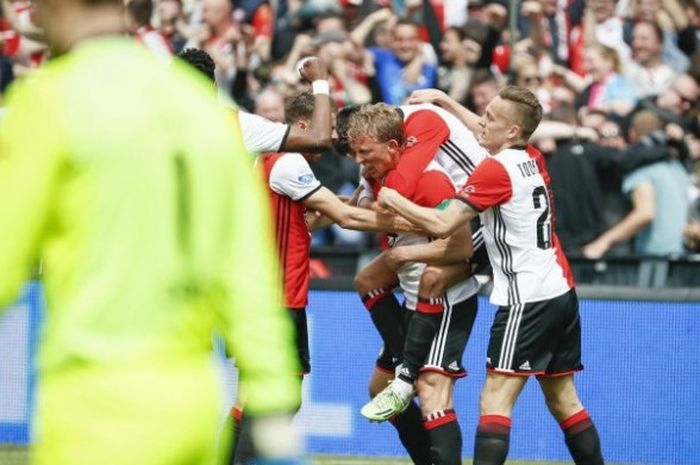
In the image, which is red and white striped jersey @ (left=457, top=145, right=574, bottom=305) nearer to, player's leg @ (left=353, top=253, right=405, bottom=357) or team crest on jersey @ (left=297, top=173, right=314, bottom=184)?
player's leg @ (left=353, top=253, right=405, bottom=357)

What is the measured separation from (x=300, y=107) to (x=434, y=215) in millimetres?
1095

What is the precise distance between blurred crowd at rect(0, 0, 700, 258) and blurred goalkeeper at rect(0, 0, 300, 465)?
7305mm

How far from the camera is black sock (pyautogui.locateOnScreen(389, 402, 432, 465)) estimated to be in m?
Result: 7.77

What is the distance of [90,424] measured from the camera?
298cm

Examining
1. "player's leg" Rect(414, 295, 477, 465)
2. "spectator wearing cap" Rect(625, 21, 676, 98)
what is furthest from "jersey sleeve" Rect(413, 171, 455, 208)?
"spectator wearing cap" Rect(625, 21, 676, 98)

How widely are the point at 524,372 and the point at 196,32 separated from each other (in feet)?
23.3

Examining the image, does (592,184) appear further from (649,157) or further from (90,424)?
(90,424)

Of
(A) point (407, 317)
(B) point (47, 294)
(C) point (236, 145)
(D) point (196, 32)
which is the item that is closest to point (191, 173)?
(C) point (236, 145)

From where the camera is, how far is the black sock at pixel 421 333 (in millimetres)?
7367

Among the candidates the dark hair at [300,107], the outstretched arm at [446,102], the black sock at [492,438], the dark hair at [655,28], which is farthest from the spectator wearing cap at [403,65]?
the black sock at [492,438]

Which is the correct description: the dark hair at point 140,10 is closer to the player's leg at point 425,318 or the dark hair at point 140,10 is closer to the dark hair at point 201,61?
the dark hair at point 201,61

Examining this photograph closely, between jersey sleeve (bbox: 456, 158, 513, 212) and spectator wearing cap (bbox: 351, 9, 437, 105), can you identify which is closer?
jersey sleeve (bbox: 456, 158, 513, 212)

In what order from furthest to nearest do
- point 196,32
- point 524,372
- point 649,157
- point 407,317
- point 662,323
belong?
point 196,32, point 649,157, point 662,323, point 407,317, point 524,372

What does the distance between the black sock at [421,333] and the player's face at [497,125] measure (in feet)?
2.98
